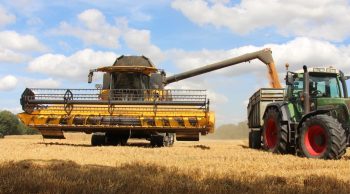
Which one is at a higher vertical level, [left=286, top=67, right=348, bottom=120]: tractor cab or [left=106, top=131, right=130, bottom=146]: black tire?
[left=286, top=67, right=348, bottom=120]: tractor cab

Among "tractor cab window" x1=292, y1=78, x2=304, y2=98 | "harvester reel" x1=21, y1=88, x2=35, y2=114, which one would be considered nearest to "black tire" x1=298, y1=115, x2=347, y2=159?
"tractor cab window" x1=292, y1=78, x2=304, y2=98

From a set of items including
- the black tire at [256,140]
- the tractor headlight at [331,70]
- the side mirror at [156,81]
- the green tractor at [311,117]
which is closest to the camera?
the green tractor at [311,117]

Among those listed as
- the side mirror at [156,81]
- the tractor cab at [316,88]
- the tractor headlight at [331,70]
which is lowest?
the tractor cab at [316,88]

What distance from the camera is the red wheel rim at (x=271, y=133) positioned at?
38.8ft

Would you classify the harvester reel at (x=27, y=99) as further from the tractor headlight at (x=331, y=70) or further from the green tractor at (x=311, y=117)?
the tractor headlight at (x=331, y=70)

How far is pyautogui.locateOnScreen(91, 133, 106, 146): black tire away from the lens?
1305 cm

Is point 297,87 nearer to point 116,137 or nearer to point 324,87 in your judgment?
point 324,87

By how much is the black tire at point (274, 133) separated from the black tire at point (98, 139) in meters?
4.39

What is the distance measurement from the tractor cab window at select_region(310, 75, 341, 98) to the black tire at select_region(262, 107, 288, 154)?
100 cm

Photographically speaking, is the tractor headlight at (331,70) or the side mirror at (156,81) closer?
the tractor headlight at (331,70)

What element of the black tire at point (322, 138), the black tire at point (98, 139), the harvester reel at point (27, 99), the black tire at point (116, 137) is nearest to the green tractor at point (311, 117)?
the black tire at point (322, 138)

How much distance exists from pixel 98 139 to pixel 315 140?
612 centimetres

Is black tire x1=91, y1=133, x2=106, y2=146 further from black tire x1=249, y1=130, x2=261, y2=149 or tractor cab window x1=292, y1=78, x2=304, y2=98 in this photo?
tractor cab window x1=292, y1=78, x2=304, y2=98

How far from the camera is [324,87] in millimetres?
10617
